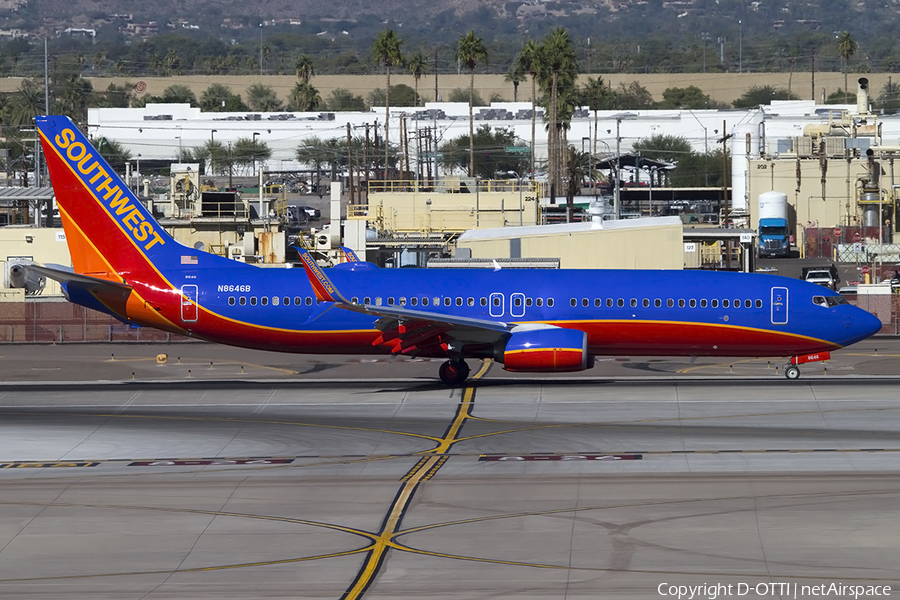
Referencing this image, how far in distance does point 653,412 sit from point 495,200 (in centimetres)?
4638

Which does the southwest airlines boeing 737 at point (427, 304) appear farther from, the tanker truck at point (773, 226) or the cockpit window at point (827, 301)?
the tanker truck at point (773, 226)

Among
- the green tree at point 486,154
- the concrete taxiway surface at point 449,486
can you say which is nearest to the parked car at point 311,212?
the green tree at point 486,154

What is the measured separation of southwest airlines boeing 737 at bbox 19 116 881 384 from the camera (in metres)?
38.3

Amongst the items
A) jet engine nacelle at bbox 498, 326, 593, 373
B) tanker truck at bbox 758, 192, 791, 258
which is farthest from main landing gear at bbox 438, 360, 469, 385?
tanker truck at bbox 758, 192, 791, 258

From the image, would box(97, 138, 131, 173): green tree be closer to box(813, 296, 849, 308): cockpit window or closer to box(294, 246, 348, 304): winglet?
box(294, 246, 348, 304): winglet

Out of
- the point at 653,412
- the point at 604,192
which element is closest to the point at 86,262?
the point at 653,412

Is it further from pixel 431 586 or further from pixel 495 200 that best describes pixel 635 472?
pixel 495 200

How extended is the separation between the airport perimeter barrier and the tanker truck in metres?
55.5

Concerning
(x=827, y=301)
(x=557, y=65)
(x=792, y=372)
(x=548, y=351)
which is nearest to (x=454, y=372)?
(x=548, y=351)

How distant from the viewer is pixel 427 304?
3934 centimetres

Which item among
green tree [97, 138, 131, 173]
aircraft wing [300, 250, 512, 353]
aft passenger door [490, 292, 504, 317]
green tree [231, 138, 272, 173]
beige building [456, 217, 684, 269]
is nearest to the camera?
aircraft wing [300, 250, 512, 353]

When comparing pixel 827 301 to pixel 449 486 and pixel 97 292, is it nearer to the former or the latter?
pixel 449 486

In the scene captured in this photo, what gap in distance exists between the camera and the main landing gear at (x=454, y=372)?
3978 centimetres

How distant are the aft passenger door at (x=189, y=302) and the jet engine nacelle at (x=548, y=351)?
10.9 meters
